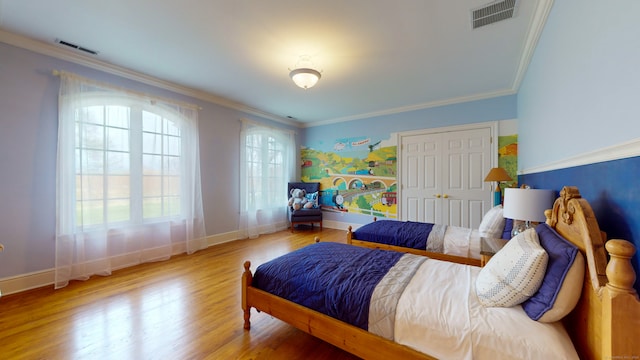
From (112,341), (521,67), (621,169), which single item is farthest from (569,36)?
(112,341)

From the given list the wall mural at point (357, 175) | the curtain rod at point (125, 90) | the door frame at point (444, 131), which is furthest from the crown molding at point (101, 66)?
the door frame at point (444, 131)

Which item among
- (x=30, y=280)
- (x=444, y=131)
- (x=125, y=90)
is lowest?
(x=30, y=280)

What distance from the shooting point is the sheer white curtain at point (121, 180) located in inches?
105

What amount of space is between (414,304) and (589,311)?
0.69 m

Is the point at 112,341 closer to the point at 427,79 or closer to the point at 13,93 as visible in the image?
the point at 13,93

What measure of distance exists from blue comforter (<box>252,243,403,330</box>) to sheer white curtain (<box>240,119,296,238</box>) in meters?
2.86

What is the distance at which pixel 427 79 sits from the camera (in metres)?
3.34

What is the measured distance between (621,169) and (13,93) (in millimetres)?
4735

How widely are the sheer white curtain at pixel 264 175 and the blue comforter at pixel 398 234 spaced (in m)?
2.44

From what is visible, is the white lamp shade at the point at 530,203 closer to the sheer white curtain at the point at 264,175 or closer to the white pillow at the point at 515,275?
the white pillow at the point at 515,275

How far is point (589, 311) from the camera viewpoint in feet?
3.21

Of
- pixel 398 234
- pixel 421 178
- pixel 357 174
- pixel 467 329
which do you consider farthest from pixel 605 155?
pixel 357 174

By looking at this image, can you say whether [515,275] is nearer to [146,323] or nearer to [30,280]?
[146,323]

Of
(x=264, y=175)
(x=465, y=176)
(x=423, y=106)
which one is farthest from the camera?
(x=264, y=175)
